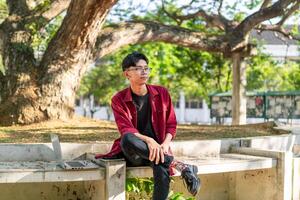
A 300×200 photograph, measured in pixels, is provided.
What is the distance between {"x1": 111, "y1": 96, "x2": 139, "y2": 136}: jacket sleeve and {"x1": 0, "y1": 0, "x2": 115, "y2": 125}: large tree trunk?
380cm

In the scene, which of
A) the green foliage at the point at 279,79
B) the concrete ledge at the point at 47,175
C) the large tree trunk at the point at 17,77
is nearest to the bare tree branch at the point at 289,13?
the large tree trunk at the point at 17,77

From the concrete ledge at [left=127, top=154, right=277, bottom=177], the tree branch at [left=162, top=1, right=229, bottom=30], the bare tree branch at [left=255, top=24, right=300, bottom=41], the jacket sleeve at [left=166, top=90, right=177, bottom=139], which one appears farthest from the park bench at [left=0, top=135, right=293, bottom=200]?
the bare tree branch at [left=255, top=24, right=300, bottom=41]

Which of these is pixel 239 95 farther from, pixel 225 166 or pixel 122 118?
pixel 122 118

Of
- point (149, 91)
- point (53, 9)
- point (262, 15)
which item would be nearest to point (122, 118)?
point (149, 91)

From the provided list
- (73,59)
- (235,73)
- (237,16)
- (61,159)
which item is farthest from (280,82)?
(61,159)

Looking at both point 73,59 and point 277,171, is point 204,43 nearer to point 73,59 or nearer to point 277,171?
point 73,59

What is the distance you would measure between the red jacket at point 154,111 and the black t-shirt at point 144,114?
4cm

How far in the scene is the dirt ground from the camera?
7.39 meters

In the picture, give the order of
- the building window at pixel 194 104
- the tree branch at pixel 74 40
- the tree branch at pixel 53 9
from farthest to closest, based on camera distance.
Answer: the building window at pixel 194 104
the tree branch at pixel 53 9
the tree branch at pixel 74 40

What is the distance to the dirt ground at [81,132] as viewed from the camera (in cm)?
739

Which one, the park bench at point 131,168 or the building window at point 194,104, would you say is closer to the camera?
the park bench at point 131,168

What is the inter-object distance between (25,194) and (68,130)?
7.66ft

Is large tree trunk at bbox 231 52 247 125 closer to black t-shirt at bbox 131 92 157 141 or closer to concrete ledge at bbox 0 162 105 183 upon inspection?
black t-shirt at bbox 131 92 157 141

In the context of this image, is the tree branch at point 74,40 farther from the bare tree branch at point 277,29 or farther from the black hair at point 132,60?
the bare tree branch at point 277,29
